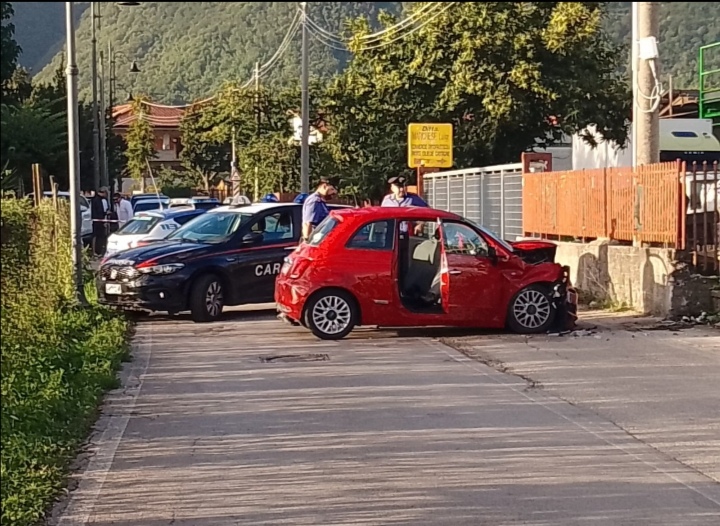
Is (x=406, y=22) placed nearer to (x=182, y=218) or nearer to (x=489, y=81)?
(x=489, y=81)

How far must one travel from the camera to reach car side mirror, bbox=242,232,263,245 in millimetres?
15703

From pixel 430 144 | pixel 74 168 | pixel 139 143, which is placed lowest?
pixel 74 168

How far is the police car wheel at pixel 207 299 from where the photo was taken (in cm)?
1502

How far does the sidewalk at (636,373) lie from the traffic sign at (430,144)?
1326 centimetres

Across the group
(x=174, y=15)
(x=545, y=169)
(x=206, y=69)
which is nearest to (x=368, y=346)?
(x=545, y=169)

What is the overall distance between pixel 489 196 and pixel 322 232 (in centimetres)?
1151

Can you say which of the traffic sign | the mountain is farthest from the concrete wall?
the traffic sign

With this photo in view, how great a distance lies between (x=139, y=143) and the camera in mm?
64500

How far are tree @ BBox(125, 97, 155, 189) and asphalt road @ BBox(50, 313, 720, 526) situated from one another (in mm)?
53077

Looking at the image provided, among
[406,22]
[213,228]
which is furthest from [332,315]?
[406,22]

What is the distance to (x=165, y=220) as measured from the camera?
22.5 meters

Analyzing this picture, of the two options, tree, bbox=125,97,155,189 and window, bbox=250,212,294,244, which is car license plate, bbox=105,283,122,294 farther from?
tree, bbox=125,97,155,189

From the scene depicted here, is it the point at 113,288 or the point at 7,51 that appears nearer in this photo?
the point at 7,51

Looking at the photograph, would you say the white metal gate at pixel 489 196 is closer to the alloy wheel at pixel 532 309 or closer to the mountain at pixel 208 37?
the mountain at pixel 208 37
